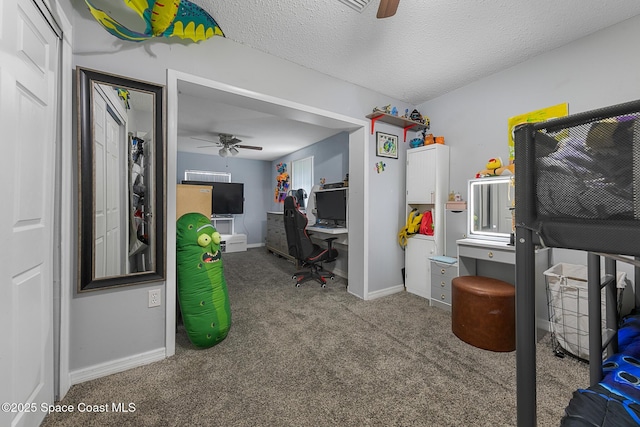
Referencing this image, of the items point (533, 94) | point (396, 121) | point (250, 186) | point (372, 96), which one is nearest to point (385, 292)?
point (396, 121)

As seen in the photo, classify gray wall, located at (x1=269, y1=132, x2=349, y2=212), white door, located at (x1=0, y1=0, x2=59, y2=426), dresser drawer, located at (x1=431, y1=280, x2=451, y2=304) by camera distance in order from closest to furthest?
1. white door, located at (x1=0, y1=0, x2=59, y2=426)
2. dresser drawer, located at (x1=431, y1=280, x2=451, y2=304)
3. gray wall, located at (x1=269, y1=132, x2=349, y2=212)

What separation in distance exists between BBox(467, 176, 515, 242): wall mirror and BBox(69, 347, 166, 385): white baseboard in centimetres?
296

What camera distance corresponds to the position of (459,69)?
7.96 feet

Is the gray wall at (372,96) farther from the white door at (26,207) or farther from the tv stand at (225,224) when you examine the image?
the tv stand at (225,224)

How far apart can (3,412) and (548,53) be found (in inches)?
159

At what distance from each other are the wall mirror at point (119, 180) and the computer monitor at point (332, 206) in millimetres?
2471

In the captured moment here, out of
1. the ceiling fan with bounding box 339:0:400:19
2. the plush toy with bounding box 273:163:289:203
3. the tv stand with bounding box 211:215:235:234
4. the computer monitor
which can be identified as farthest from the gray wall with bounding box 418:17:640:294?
the tv stand with bounding box 211:215:235:234

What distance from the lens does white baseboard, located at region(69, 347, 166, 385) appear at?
147 cm

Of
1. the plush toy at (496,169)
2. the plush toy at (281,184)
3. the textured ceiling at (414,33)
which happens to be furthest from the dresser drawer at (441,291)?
the plush toy at (281,184)

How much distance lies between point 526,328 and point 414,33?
2114 mm

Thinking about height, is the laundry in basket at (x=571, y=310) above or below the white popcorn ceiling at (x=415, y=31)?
below

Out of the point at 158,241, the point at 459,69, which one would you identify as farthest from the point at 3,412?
the point at 459,69

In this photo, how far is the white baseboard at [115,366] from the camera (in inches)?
58.0

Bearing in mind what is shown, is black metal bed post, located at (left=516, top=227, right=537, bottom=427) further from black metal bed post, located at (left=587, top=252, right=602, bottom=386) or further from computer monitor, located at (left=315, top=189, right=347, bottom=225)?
computer monitor, located at (left=315, top=189, right=347, bottom=225)
